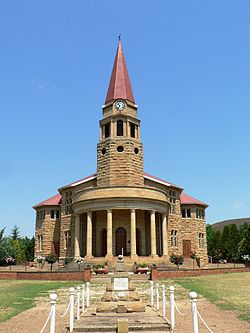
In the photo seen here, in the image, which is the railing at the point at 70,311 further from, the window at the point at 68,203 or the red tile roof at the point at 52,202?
the red tile roof at the point at 52,202

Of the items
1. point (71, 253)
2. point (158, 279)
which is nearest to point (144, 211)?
point (71, 253)

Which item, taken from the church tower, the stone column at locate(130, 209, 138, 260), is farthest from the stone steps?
the church tower

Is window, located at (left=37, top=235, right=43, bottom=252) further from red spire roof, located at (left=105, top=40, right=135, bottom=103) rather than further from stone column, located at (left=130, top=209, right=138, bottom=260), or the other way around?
red spire roof, located at (left=105, top=40, right=135, bottom=103)

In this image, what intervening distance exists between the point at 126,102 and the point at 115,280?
104ft

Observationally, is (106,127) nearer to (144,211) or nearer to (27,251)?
(144,211)

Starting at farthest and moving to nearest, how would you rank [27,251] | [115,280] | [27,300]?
1. [27,251]
2. [27,300]
3. [115,280]

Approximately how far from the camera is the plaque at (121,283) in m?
15.0

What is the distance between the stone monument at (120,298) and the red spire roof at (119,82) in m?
32.1

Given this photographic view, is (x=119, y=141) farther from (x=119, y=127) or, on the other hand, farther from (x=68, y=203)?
(x=68, y=203)

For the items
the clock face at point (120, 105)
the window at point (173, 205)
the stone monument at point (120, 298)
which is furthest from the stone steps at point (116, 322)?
the window at point (173, 205)

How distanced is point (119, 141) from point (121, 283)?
28.8 meters

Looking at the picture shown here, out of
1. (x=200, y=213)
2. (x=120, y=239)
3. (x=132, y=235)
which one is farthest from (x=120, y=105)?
(x=200, y=213)

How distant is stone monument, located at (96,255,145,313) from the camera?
1356cm

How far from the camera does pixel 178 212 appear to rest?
48125 millimetres
